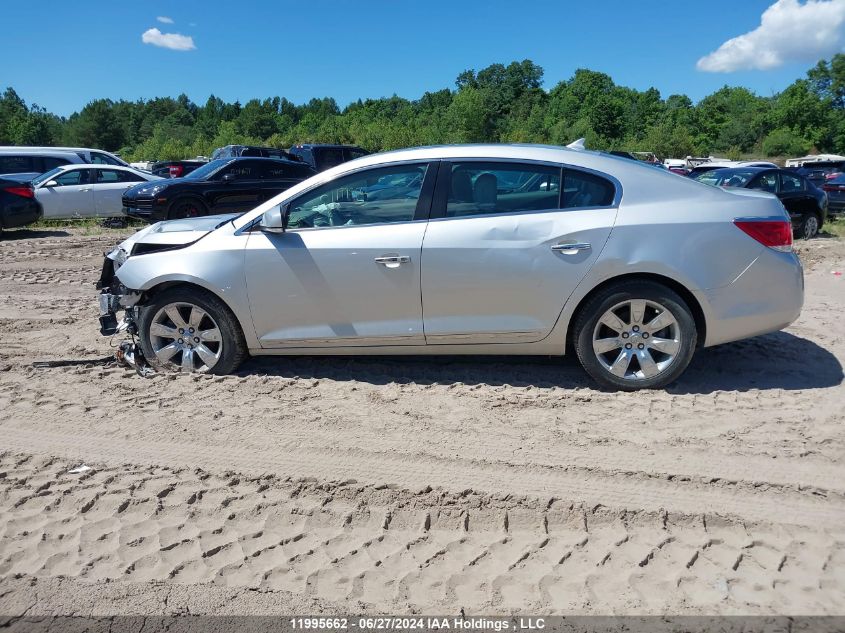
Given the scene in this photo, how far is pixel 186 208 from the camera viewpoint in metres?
14.4

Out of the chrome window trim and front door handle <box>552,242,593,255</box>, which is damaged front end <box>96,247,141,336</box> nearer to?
the chrome window trim

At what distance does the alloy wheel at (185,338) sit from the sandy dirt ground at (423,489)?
20 cm

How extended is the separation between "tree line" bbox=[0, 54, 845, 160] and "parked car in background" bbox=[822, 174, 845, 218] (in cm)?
3794

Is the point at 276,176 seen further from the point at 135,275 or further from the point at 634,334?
the point at 634,334

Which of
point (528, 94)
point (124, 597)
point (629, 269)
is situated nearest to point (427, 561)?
point (124, 597)

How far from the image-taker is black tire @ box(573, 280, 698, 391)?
187 inches

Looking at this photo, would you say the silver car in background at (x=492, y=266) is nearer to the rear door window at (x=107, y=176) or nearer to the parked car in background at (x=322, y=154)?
the rear door window at (x=107, y=176)

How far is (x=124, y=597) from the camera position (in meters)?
2.88

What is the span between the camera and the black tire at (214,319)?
517cm

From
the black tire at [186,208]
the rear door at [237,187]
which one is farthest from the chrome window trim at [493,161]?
the rear door at [237,187]

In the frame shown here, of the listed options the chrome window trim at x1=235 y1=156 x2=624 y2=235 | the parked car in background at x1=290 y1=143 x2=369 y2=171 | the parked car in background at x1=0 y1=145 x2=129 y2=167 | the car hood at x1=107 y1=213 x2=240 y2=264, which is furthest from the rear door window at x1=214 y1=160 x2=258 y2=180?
the chrome window trim at x1=235 y1=156 x2=624 y2=235

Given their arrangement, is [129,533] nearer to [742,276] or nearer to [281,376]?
[281,376]

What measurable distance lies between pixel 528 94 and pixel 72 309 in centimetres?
10291

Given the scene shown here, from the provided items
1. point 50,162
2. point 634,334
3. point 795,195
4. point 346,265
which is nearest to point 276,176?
point 50,162
